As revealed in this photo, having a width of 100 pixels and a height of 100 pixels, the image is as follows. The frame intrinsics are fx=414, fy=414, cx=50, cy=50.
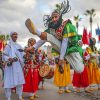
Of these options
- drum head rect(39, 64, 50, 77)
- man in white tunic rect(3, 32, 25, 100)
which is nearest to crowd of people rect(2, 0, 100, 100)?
man in white tunic rect(3, 32, 25, 100)

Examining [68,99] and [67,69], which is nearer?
[68,99]

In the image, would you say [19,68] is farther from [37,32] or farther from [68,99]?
[37,32]

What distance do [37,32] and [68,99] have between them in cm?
462

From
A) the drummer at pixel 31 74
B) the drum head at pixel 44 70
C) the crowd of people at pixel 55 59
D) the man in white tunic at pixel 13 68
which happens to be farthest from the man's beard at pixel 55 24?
the drum head at pixel 44 70

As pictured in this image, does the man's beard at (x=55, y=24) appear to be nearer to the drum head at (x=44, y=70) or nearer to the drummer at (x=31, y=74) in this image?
the drummer at (x=31, y=74)

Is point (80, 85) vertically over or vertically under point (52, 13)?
under

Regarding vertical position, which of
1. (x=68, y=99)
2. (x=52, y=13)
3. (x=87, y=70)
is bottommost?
(x=68, y=99)

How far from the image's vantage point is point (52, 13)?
25.2 ft

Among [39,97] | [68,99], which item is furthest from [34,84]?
[68,99]

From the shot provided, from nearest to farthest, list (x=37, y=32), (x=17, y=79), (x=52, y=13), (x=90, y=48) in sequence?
(x=37, y=32) < (x=52, y=13) < (x=17, y=79) < (x=90, y=48)

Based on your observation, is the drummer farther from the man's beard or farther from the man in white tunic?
the man's beard

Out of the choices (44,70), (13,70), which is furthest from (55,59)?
(44,70)

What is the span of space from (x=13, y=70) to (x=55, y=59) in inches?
78.8

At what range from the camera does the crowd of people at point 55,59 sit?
7.49 m
